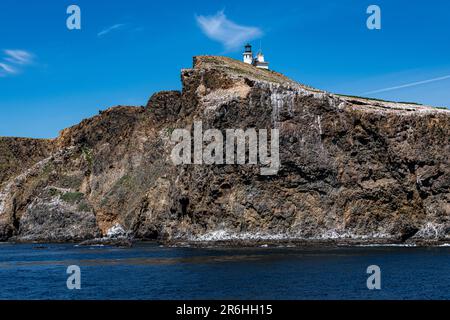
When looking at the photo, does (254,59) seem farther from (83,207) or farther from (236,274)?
(236,274)

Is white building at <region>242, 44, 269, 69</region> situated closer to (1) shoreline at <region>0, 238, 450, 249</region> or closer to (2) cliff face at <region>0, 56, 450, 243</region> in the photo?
(2) cliff face at <region>0, 56, 450, 243</region>

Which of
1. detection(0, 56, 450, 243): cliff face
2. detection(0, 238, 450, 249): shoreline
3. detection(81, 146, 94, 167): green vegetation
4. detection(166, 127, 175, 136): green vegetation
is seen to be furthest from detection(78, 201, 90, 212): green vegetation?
detection(0, 238, 450, 249): shoreline

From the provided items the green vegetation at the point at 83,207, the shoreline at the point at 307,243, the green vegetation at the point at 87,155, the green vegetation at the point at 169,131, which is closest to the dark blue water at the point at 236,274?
the shoreline at the point at 307,243

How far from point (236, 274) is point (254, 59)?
92.1 metres

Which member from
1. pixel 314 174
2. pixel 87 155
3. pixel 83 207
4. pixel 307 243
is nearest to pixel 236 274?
pixel 307 243

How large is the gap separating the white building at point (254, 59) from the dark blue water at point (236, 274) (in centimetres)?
6529

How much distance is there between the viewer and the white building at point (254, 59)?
14025 centimetres

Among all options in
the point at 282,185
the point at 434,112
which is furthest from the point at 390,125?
the point at 282,185

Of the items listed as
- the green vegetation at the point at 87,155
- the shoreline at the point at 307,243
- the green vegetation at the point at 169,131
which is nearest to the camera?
the shoreline at the point at 307,243

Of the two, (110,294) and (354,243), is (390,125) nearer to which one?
(354,243)

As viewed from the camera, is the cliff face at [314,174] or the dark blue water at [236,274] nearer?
the dark blue water at [236,274]

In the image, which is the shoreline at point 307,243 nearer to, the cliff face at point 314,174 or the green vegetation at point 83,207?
the cliff face at point 314,174

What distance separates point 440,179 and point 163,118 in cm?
5807
